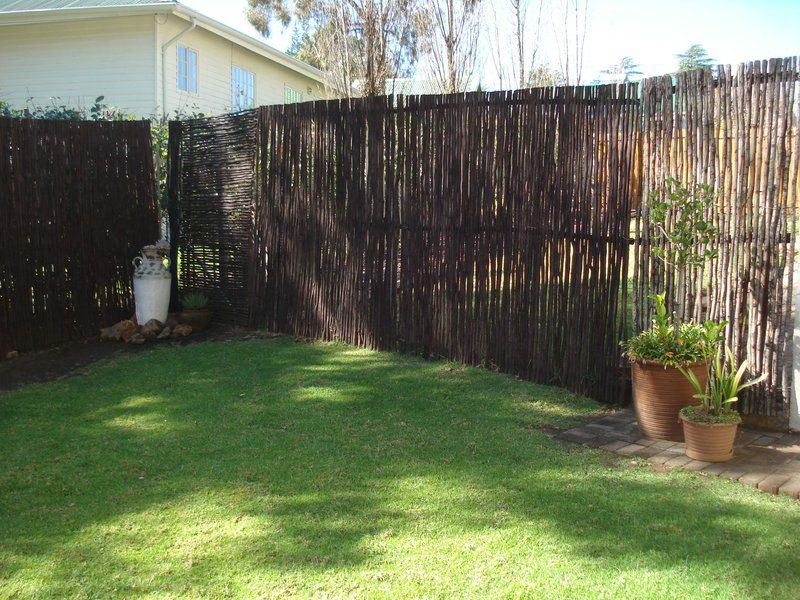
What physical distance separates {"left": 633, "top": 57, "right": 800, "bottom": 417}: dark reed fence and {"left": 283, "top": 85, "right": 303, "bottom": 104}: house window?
1673 centimetres

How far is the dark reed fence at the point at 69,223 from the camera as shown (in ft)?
22.2

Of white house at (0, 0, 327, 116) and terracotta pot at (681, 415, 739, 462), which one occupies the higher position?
white house at (0, 0, 327, 116)

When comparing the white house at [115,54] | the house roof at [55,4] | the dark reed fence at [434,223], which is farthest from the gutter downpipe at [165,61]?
the dark reed fence at [434,223]

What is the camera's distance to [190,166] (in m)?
8.44

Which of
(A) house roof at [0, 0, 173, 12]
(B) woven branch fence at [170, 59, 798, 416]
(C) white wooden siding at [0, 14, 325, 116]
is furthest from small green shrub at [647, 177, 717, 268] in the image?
(A) house roof at [0, 0, 173, 12]

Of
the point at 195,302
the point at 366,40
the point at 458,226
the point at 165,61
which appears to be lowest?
the point at 195,302

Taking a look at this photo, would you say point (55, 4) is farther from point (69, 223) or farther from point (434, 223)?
point (434, 223)

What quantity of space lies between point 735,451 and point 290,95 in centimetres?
1846

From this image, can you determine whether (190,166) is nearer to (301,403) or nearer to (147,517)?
(301,403)

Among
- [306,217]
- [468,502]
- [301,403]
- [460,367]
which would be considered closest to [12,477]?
[301,403]

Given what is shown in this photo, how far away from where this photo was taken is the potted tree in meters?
4.29

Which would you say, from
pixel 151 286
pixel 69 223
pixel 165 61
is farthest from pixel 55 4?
pixel 151 286

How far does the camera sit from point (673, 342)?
172 inches

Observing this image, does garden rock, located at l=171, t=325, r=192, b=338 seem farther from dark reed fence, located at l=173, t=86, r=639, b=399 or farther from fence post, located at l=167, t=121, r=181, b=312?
fence post, located at l=167, t=121, r=181, b=312
